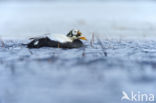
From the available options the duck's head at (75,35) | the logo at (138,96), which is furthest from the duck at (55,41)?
the logo at (138,96)

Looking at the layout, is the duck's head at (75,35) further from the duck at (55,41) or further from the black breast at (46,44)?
the black breast at (46,44)

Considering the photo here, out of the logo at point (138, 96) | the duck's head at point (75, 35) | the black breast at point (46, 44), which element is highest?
the duck's head at point (75, 35)

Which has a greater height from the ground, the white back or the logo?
the white back

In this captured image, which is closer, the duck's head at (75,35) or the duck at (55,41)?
the duck at (55,41)

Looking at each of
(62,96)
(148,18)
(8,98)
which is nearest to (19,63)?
(8,98)

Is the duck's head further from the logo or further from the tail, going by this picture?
the logo

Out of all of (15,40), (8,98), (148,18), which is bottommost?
(8,98)

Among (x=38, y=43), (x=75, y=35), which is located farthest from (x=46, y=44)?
(x=75, y=35)

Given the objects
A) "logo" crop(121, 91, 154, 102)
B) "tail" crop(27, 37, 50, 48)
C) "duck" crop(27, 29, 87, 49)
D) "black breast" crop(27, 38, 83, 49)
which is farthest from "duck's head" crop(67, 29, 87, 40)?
"logo" crop(121, 91, 154, 102)

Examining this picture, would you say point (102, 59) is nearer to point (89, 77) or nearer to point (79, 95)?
point (89, 77)

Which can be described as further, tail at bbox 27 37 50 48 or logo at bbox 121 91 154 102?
tail at bbox 27 37 50 48

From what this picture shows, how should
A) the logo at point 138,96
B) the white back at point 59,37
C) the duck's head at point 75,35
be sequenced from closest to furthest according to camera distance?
the logo at point 138,96 < the white back at point 59,37 < the duck's head at point 75,35
